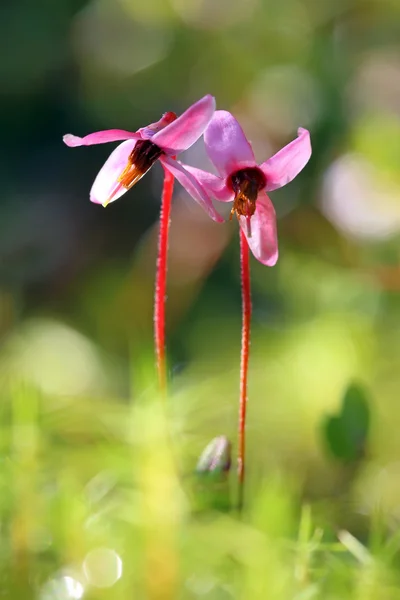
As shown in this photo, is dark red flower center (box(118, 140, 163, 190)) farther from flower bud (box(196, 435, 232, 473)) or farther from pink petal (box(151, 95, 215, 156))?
flower bud (box(196, 435, 232, 473))

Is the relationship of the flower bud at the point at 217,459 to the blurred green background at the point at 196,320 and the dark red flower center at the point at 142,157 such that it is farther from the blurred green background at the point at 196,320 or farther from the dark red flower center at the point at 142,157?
the dark red flower center at the point at 142,157

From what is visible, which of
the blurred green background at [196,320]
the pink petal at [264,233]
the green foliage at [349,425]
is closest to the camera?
the blurred green background at [196,320]

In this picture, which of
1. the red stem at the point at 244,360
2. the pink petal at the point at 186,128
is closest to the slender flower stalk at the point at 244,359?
the red stem at the point at 244,360

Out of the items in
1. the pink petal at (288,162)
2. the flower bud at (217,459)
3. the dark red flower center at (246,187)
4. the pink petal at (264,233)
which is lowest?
the flower bud at (217,459)

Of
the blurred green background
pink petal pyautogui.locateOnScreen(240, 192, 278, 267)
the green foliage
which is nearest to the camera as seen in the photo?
the blurred green background

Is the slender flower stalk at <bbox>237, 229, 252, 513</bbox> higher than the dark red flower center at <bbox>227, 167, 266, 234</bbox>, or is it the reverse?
the dark red flower center at <bbox>227, 167, 266, 234</bbox>

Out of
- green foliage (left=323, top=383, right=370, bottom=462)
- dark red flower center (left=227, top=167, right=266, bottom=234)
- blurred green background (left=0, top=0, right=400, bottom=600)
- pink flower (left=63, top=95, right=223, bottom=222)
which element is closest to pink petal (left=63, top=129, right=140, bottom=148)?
pink flower (left=63, top=95, right=223, bottom=222)

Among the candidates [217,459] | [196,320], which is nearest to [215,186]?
[217,459]

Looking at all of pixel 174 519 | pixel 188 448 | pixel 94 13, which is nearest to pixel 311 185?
pixel 94 13
